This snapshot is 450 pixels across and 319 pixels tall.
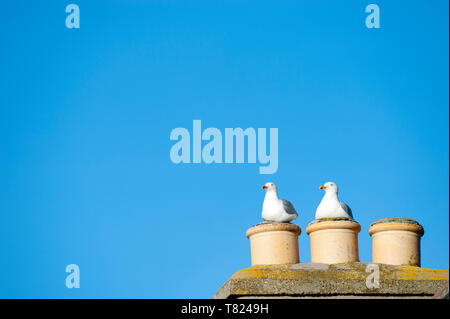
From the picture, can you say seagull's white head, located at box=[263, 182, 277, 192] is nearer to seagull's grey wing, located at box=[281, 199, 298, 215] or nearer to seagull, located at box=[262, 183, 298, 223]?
seagull, located at box=[262, 183, 298, 223]

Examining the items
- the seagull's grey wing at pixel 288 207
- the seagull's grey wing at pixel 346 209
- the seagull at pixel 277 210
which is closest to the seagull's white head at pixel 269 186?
the seagull at pixel 277 210

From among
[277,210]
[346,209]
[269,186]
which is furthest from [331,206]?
[269,186]

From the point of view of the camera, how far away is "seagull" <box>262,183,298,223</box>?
68.6 ft

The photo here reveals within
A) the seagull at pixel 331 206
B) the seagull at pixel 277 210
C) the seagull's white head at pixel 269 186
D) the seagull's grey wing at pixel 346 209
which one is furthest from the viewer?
the seagull's white head at pixel 269 186

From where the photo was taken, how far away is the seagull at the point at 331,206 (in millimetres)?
21094

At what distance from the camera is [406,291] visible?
19.4 meters

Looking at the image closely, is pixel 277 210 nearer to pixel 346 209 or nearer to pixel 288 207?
pixel 288 207

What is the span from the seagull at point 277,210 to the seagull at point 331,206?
25.5 inches

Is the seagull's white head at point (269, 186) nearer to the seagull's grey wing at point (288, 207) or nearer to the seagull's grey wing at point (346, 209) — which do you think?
the seagull's grey wing at point (288, 207)

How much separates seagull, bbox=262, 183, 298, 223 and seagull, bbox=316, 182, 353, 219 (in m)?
0.65
